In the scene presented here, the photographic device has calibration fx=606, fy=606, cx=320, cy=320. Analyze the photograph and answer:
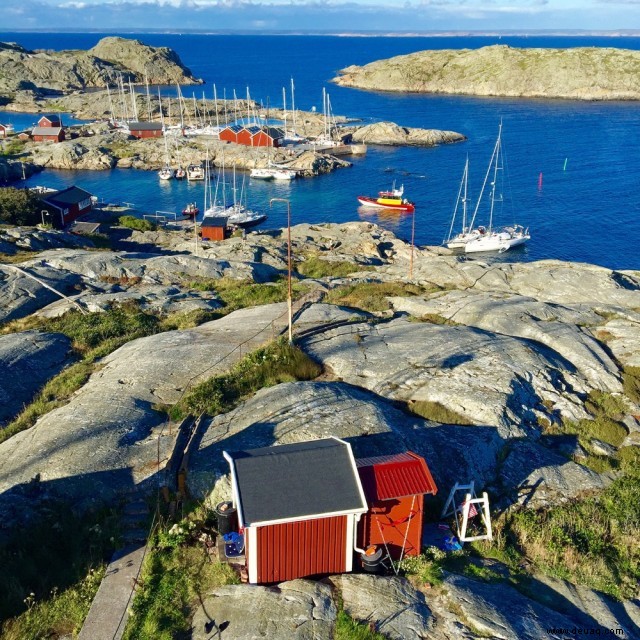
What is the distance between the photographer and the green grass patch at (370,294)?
113 feet

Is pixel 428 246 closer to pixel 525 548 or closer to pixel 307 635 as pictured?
pixel 525 548

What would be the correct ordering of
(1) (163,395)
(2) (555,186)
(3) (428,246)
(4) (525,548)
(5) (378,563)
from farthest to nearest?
(2) (555,186), (3) (428,246), (1) (163,395), (4) (525,548), (5) (378,563)

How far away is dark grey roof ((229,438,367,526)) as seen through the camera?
14.4 metres

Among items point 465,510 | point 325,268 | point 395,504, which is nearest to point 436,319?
point 465,510

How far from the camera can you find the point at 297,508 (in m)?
14.5

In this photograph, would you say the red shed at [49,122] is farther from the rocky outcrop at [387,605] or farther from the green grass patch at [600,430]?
the rocky outcrop at [387,605]

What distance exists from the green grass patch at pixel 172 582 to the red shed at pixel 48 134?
11904 centimetres

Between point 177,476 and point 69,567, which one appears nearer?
point 69,567

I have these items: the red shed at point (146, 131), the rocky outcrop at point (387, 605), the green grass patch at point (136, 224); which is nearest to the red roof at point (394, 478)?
the rocky outcrop at point (387, 605)

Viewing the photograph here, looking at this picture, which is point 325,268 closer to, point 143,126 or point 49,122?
point 143,126

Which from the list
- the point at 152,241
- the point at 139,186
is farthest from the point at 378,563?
the point at 139,186

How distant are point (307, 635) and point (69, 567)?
22.4 ft

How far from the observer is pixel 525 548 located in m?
17.5

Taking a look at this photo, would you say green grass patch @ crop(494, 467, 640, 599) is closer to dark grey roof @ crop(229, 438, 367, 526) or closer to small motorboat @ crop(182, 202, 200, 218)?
dark grey roof @ crop(229, 438, 367, 526)
